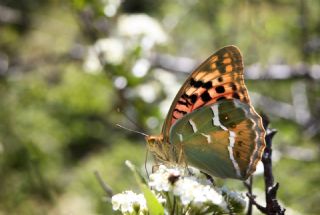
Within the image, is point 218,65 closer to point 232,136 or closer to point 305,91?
point 232,136

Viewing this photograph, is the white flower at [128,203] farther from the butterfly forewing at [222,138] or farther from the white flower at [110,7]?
the white flower at [110,7]

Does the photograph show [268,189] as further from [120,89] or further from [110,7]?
[110,7]

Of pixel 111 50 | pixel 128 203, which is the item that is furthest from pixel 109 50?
pixel 128 203

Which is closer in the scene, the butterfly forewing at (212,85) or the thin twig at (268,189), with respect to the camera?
the thin twig at (268,189)

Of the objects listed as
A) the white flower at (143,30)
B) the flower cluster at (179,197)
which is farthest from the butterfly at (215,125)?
the white flower at (143,30)

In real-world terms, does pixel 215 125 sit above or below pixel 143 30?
below

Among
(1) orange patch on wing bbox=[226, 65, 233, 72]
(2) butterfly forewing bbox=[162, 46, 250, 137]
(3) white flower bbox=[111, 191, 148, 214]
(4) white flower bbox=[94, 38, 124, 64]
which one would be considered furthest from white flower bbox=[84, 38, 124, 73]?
(3) white flower bbox=[111, 191, 148, 214]

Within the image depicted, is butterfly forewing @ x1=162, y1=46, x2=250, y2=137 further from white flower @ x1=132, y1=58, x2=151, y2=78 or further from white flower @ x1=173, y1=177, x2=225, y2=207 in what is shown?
white flower @ x1=132, y1=58, x2=151, y2=78
